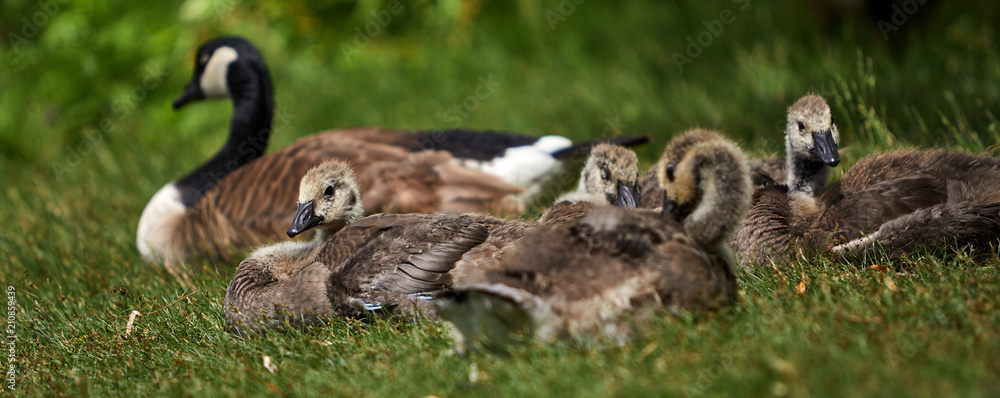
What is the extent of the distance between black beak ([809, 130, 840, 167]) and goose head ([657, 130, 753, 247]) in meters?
1.21

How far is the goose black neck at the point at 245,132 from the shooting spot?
7.59 metres

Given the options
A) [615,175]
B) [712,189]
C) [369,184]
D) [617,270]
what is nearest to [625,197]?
[615,175]

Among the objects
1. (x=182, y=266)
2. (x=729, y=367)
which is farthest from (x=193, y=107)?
(x=729, y=367)

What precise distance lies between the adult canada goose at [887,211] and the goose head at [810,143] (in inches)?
3.7

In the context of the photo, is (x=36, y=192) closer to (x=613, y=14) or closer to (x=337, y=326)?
(x=337, y=326)

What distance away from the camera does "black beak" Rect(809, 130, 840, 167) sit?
446 centimetres

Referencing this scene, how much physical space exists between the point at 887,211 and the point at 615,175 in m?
1.62

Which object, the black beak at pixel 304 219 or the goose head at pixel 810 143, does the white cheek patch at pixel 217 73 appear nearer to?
the black beak at pixel 304 219

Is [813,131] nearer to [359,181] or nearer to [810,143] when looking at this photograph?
[810,143]

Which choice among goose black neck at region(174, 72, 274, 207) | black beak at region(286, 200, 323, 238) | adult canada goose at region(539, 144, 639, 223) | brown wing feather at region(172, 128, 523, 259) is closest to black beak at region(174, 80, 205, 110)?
goose black neck at region(174, 72, 274, 207)

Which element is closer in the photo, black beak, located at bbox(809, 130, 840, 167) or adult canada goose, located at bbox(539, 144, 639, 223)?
black beak, located at bbox(809, 130, 840, 167)

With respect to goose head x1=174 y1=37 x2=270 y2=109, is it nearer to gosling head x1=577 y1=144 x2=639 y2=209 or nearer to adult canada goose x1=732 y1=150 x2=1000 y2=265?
gosling head x1=577 y1=144 x2=639 y2=209

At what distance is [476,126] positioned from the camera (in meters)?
9.64

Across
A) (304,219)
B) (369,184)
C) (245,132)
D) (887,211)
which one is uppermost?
(245,132)
